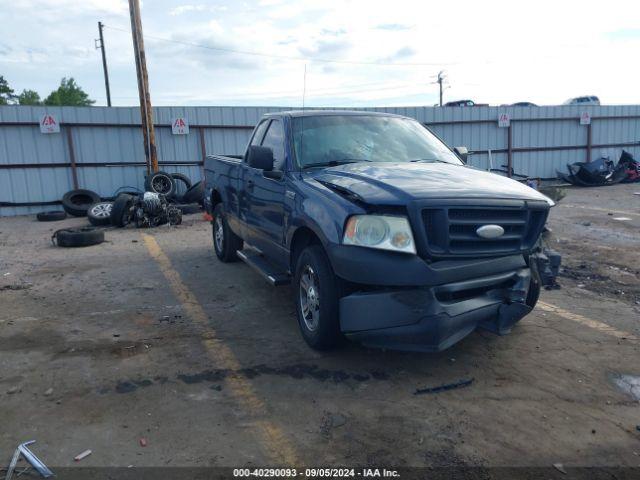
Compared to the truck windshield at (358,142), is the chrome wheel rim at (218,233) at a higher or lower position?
lower

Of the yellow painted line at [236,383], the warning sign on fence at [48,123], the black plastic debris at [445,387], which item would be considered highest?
the warning sign on fence at [48,123]

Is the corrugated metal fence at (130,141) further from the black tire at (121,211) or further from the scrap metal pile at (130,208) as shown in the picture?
the black tire at (121,211)

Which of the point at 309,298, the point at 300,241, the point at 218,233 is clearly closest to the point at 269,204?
the point at 300,241

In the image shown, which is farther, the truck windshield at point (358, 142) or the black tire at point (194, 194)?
the black tire at point (194, 194)

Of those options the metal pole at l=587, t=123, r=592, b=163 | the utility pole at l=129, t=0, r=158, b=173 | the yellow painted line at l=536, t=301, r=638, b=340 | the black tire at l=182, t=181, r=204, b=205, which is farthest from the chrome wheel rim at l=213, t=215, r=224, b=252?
the metal pole at l=587, t=123, r=592, b=163

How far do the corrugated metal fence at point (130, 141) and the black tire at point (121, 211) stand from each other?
3.80 m

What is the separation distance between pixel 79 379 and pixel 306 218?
7.04ft

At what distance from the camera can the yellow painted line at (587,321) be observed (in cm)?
488

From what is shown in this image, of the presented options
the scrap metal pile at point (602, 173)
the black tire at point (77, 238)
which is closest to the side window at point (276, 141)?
the black tire at point (77, 238)

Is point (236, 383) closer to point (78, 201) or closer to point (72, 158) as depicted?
point (78, 201)

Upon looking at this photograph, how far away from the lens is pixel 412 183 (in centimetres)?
403

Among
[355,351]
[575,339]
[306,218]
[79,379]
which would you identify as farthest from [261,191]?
[575,339]

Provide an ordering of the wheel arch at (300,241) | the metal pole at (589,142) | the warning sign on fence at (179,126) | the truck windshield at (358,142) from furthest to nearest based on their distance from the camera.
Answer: the metal pole at (589,142) < the warning sign on fence at (179,126) < the truck windshield at (358,142) < the wheel arch at (300,241)

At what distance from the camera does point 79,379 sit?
13.4ft
